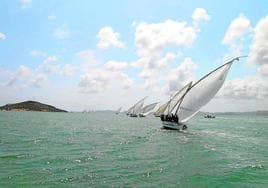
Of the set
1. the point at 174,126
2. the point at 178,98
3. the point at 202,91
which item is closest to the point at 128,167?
the point at 202,91

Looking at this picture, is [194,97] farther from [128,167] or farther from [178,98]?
[128,167]

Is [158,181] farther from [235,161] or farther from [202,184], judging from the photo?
[235,161]

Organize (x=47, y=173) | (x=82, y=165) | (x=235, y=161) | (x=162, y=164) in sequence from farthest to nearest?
(x=235, y=161)
(x=162, y=164)
(x=82, y=165)
(x=47, y=173)

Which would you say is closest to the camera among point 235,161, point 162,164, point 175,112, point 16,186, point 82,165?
point 16,186

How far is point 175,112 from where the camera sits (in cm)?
7356

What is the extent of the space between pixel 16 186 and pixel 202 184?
12352mm

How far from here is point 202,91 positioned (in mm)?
66312

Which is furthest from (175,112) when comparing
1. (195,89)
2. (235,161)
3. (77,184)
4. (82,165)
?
(77,184)

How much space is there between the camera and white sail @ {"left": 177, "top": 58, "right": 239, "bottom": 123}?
211ft

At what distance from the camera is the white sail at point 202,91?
64438 millimetres

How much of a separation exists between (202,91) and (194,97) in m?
2.23

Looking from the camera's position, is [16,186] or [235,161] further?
[235,161]

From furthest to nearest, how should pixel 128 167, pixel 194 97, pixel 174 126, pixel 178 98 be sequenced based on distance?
pixel 178 98 → pixel 174 126 → pixel 194 97 → pixel 128 167

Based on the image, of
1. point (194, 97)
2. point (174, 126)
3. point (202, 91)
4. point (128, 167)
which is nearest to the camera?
point (128, 167)
